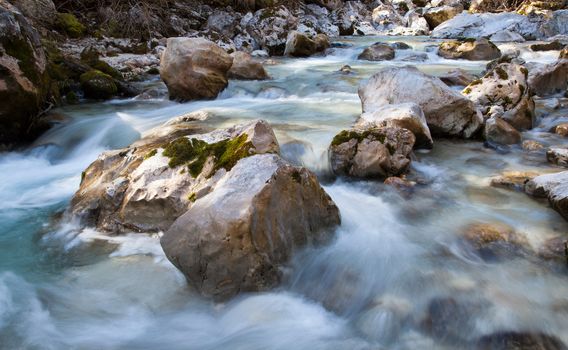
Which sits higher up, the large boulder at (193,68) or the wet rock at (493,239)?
the large boulder at (193,68)

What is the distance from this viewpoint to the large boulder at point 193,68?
8.69 meters

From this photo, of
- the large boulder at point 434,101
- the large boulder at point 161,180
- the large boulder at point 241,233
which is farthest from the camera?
the large boulder at point 434,101

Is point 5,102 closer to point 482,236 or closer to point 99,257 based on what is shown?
point 99,257

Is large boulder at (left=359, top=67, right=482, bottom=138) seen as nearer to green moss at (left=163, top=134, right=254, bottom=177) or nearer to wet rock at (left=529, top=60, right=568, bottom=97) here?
Result: green moss at (left=163, top=134, right=254, bottom=177)

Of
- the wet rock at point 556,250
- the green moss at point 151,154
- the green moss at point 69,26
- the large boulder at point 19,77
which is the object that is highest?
the green moss at point 69,26

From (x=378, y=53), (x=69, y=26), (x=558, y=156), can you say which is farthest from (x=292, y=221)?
(x=69, y=26)

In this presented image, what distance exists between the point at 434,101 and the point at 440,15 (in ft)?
66.2

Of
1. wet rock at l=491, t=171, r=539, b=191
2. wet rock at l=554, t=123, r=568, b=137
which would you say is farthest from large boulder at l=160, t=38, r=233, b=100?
wet rock at l=554, t=123, r=568, b=137

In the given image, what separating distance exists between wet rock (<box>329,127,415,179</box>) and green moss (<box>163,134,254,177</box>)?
53.9 inches

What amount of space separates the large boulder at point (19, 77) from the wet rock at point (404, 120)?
491 cm

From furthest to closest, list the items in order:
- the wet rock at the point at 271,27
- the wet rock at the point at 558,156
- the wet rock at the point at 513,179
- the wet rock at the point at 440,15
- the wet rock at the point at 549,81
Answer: the wet rock at the point at 440,15, the wet rock at the point at 271,27, the wet rock at the point at 549,81, the wet rock at the point at 558,156, the wet rock at the point at 513,179

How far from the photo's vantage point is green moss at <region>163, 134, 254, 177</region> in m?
4.10

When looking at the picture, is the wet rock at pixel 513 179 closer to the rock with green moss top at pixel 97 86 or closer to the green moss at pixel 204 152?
the green moss at pixel 204 152

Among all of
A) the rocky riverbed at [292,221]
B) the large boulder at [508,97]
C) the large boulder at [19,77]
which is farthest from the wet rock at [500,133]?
the large boulder at [19,77]
